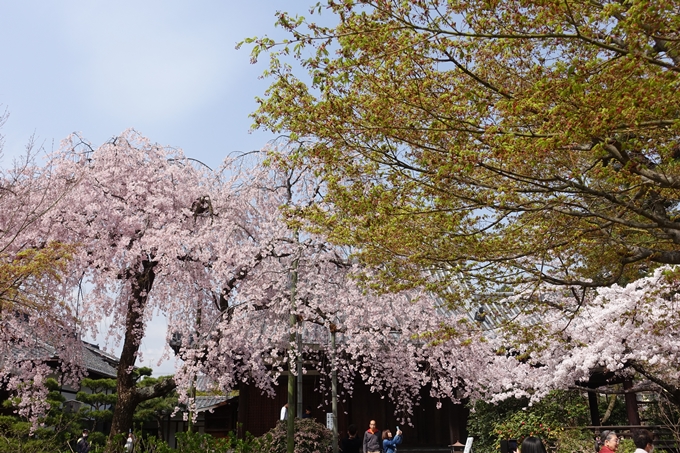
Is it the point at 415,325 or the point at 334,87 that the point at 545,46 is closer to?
the point at 334,87

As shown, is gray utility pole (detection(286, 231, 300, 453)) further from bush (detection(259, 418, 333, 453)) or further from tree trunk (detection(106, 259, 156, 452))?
tree trunk (detection(106, 259, 156, 452))

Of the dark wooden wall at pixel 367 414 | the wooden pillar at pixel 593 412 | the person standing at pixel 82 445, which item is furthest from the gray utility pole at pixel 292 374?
the wooden pillar at pixel 593 412

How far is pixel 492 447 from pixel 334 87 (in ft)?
46.6

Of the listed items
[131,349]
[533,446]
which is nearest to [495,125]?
[533,446]

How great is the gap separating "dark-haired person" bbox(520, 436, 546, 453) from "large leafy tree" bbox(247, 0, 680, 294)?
7.93 feet

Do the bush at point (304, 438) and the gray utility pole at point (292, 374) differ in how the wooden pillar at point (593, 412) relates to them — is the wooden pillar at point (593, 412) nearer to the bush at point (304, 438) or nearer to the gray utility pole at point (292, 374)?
the bush at point (304, 438)

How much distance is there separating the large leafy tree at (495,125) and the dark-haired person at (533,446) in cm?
242

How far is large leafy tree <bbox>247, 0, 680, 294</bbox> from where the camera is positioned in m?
5.25

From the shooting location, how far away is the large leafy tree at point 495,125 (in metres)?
5.25

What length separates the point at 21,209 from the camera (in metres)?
13.4

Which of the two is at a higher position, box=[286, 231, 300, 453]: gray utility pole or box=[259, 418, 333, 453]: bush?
box=[286, 231, 300, 453]: gray utility pole

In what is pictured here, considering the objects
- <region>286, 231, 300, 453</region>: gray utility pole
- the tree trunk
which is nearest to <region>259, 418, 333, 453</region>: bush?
<region>286, 231, 300, 453</region>: gray utility pole

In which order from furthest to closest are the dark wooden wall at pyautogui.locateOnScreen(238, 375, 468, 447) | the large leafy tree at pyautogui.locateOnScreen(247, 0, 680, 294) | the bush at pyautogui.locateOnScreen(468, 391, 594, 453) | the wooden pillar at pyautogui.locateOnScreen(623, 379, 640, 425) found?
the dark wooden wall at pyautogui.locateOnScreen(238, 375, 468, 447)
the wooden pillar at pyautogui.locateOnScreen(623, 379, 640, 425)
the bush at pyautogui.locateOnScreen(468, 391, 594, 453)
the large leafy tree at pyautogui.locateOnScreen(247, 0, 680, 294)

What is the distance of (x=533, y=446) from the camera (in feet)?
26.3
